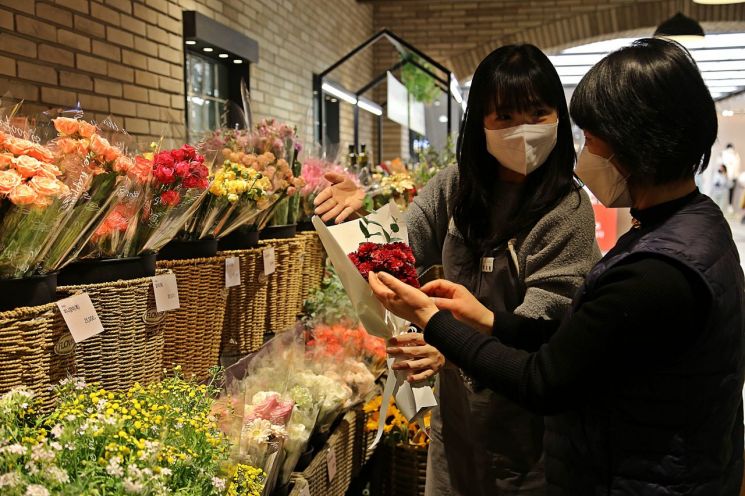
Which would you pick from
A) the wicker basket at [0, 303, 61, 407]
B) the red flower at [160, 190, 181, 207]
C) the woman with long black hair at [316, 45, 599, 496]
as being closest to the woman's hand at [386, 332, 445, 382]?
the woman with long black hair at [316, 45, 599, 496]

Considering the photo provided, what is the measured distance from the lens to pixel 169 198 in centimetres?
181

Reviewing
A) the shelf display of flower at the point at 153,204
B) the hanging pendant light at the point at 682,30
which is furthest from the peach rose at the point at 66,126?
the hanging pendant light at the point at 682,30

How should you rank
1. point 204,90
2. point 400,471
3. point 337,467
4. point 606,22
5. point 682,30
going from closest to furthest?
point 337,467
point 400,471
point 204,90
point 682,30
point 606,22

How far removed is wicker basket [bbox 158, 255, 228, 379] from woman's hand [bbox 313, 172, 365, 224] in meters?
0.34

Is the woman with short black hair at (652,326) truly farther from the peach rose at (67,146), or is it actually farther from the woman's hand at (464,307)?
the peach rose at (67,146)

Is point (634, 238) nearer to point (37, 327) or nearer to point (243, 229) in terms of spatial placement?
point (37, 327)

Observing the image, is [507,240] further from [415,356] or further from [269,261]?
[269,261]

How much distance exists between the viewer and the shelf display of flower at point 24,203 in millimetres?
1355

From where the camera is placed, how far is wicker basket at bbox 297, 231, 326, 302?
3.02m

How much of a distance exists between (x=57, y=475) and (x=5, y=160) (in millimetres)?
663

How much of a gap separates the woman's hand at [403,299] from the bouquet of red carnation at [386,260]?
5 cm

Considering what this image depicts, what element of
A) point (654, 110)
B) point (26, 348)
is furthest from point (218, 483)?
point (654, 110)

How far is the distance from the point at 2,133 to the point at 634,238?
122 centimetres

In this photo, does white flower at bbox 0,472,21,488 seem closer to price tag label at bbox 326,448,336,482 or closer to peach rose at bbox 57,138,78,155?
peach rose at bbox 57,138,78,155
